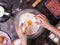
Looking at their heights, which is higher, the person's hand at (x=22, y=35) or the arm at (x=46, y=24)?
the arm at (x=46, y=24)

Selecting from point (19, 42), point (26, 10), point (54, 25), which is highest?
point (26, 10)

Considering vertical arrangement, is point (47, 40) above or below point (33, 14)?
below

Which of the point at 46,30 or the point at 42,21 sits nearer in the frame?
the point at 42,21

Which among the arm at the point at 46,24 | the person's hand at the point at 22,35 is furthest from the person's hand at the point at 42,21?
the person's hand at the point at 22,35

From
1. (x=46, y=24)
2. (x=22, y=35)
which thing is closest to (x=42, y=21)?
(x=46, y=24)

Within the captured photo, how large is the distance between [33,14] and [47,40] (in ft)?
0.64

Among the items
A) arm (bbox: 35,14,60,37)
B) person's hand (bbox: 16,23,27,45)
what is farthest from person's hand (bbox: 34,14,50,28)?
person's hand (bbox: 16,23,27,45)

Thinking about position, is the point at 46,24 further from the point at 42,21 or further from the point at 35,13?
the point at 35,13

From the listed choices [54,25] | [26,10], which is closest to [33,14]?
[26,10]

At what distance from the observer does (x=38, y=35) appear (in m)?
1.49

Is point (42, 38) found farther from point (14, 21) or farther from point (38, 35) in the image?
point (14, 21)

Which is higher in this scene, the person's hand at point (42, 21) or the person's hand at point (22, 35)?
the person's hand at point (42, 21)

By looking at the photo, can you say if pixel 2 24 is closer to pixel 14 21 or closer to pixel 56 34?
pixel 14 21

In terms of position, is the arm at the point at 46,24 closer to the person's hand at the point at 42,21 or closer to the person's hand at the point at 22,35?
the person's hand at the point at 42,21
